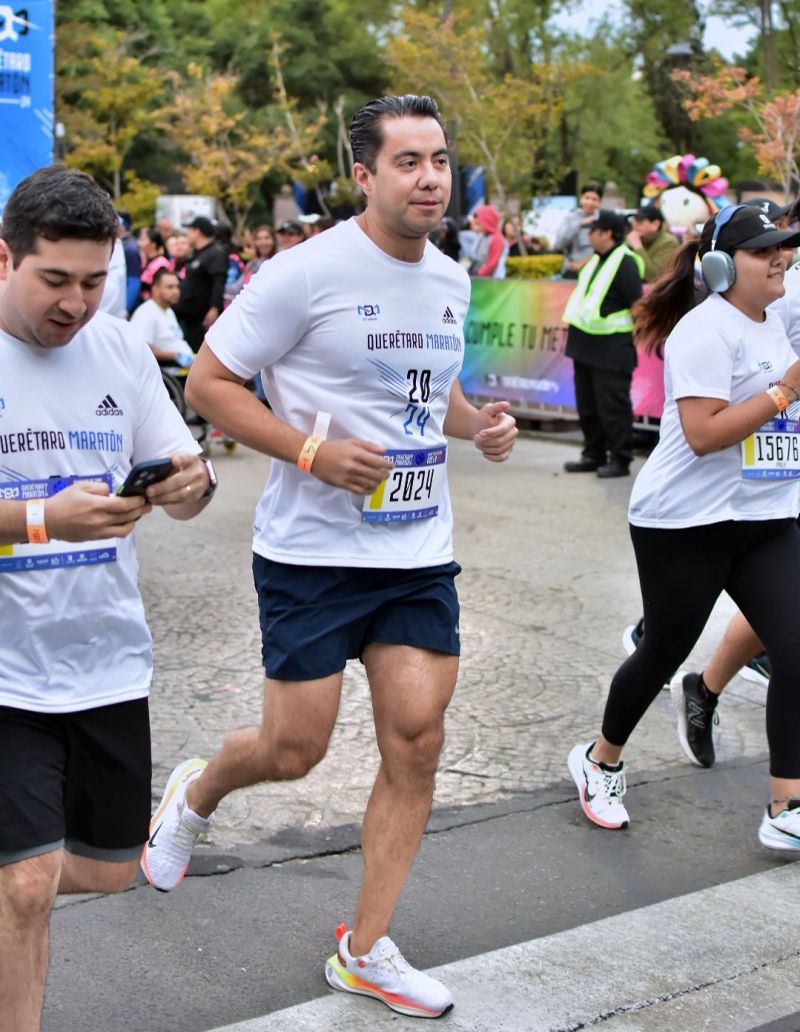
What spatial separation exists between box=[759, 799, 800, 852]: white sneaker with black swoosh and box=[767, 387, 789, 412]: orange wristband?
3.76 feet

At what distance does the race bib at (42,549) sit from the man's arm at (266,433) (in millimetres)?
529

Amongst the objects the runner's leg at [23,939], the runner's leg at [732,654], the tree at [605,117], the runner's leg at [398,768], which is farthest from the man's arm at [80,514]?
the tree at [605,117]

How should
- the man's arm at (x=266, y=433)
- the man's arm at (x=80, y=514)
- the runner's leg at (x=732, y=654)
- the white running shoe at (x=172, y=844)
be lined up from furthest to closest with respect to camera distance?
1. the runner's leg at (x=732, y=654)
2. the white running shoe at (x=172, y=844)
3. the man's arm at (x=266, y=433)
4. the man's arm at (x=80, y=514)

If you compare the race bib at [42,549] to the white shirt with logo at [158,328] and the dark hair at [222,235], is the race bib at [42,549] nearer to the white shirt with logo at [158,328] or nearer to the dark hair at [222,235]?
the white shirt with logo at [158,328]

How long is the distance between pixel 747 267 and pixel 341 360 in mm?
1536

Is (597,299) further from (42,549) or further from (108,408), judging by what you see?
(42,549)

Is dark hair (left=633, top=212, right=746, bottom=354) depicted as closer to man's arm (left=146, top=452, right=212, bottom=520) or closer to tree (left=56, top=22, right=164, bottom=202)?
man's arm (left=146, top=452, right=212, bottom=520)

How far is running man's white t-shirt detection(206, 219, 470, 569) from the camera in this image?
353cm

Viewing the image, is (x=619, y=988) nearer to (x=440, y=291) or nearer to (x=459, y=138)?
(x=440, y=291)

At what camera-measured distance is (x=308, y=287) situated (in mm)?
3516

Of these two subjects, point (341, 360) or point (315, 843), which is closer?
point (341, 360)

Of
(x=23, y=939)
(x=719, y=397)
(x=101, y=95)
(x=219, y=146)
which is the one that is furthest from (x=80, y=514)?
(x=219, y=146)

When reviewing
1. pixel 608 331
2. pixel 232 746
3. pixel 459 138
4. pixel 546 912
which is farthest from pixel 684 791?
pixel 459 138

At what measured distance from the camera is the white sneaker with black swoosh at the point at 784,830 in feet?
14.5
